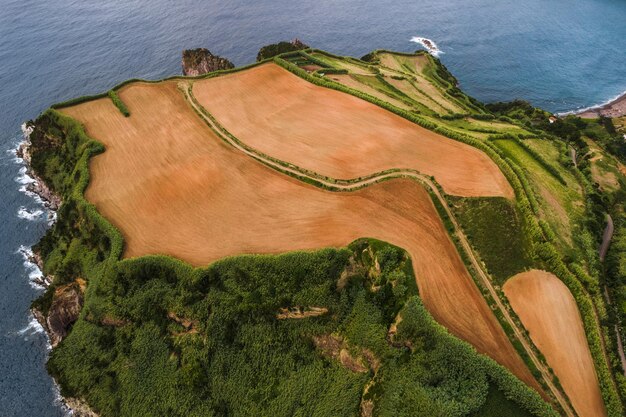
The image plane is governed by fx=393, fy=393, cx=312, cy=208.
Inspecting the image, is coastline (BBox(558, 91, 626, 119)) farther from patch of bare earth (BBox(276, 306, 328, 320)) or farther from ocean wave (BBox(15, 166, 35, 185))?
ocean wave (BBox(15, 166, 35, 185))

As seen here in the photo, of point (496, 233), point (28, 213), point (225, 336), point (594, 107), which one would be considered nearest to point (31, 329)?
point (28, 213)

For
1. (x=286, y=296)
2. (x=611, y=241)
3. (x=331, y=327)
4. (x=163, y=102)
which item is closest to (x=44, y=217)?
(x=163, y=102)

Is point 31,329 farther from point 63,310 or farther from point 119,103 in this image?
point 119,103

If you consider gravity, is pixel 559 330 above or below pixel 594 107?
above

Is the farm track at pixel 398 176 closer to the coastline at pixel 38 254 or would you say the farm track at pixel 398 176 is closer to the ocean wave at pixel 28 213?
the coastline at pixel 38 254

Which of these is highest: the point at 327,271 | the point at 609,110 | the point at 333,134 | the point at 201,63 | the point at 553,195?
the point at 201,63

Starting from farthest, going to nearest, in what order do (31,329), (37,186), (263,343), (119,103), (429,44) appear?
1. (429,44)
2. (119,103)
3. (37,186)
4. (31,329)
5. (263,343)

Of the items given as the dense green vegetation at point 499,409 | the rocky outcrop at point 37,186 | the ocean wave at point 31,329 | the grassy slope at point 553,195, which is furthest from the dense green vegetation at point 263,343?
the rocky outcrop at point 37,186

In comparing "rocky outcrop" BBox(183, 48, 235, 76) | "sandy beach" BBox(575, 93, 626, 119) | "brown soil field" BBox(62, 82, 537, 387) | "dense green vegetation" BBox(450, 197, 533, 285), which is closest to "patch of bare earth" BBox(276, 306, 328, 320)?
"brown soil field" BBox(62, 82, 537, 387)
